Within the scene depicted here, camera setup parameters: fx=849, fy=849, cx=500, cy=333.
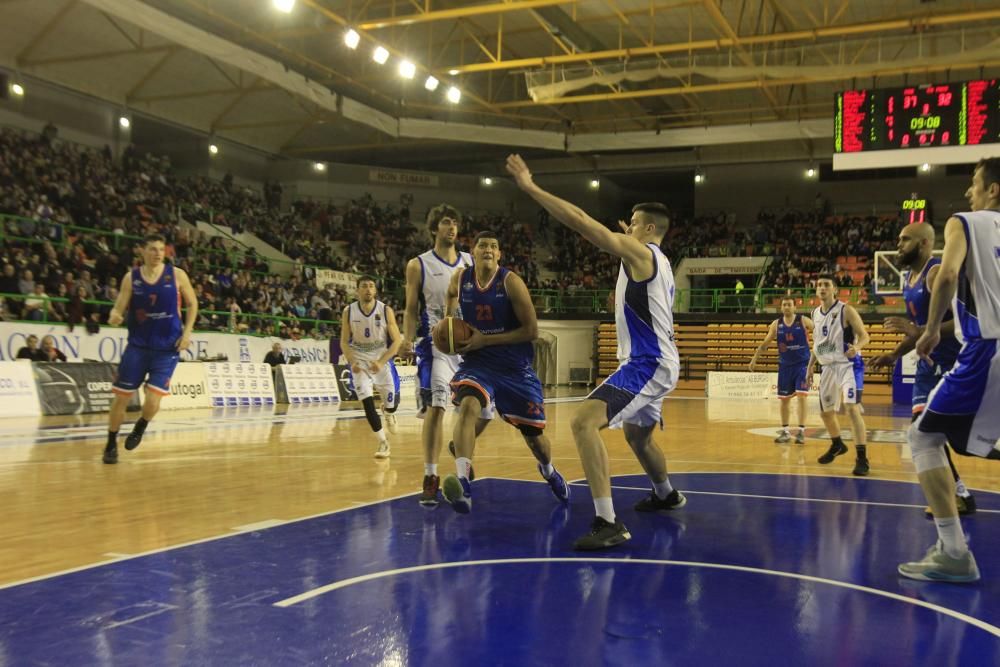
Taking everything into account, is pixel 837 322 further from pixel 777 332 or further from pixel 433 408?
pixel 433 408

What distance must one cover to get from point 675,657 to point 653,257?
262 centimetres

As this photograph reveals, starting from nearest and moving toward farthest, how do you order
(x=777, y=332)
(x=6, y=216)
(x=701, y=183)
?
(x=777, y=332) → (x=6, y=216) → (x=701, y=183)

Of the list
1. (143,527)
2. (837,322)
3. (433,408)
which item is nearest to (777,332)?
(837,322)

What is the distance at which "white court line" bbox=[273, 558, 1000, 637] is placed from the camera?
3.38 metres

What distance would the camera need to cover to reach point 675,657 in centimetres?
283

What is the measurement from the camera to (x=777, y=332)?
39.0 feet

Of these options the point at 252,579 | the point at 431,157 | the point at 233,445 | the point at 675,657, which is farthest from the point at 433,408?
the point at 431,157

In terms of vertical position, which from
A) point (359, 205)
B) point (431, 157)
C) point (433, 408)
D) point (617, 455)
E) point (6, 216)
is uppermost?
point (431, 157)

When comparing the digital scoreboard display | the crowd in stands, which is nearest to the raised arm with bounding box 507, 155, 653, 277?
the digital scoreboard display

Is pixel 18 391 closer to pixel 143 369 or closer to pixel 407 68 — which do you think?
pixel 143 369

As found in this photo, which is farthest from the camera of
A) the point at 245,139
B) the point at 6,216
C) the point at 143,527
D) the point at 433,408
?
the point at 245,139

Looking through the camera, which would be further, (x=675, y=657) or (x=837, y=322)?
(x=837, y=322)

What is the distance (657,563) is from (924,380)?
3.24 m

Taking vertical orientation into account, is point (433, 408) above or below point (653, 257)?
below
